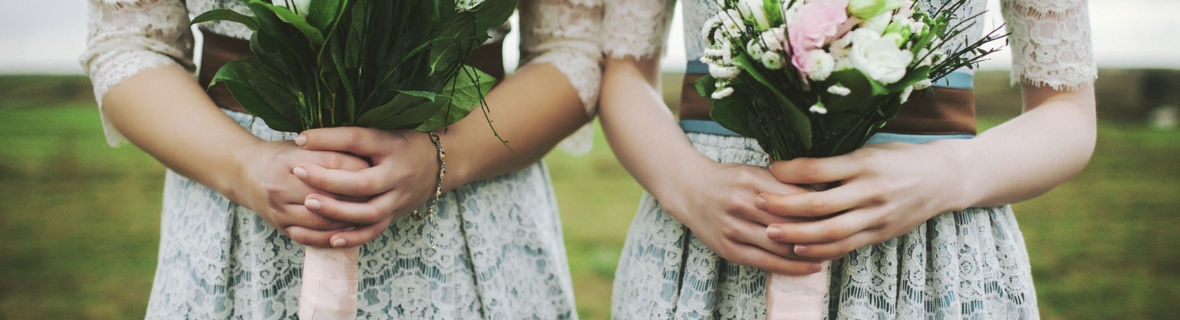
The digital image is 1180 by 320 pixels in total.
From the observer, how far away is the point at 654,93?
148cm

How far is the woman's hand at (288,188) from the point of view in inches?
44.6

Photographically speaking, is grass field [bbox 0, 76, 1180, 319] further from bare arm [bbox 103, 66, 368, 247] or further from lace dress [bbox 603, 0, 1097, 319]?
bare arm [bbox 103, 66, 368, 247]

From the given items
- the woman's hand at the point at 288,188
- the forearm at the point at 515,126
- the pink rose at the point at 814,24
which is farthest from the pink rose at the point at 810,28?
the woman's hand at the point at 288,188

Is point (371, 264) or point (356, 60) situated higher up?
point (356, 60)

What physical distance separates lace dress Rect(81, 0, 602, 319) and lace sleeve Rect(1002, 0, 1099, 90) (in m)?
0.82

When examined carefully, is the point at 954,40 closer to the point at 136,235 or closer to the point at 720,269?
the point at 720,269

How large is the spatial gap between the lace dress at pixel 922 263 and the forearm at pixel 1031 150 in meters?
0.05

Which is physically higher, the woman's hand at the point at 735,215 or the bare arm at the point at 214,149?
the bare arm at the point at 214,149

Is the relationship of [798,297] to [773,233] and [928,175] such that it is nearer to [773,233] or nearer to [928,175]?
[773,233]

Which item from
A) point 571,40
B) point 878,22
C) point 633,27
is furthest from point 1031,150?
point 571,40

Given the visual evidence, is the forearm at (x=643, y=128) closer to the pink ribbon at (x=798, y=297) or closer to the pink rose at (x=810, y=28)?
the pink ribbon at (x=798, y=297)

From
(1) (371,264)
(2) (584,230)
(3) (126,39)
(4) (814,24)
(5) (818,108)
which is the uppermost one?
(2) (584,230)

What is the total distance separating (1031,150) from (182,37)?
163 cm

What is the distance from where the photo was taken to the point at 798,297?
1.13 m
